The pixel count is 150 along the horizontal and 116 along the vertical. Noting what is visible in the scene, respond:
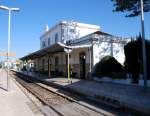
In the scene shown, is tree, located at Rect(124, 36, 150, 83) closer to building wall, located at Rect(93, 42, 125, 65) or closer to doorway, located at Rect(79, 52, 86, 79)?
building wall, located at Rect(93, 42, 125, 65)

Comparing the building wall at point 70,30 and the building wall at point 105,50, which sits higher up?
the building wall at point 70,30

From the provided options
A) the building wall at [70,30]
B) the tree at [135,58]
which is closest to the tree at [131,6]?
the tree at [135,58]

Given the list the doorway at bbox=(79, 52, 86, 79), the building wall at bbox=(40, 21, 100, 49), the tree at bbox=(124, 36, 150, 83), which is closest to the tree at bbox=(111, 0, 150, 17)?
the tree at bbox=(124, 36, 150, 83)

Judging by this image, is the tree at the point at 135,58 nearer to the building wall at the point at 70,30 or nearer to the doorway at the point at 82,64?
the doorway at the point at 82,64

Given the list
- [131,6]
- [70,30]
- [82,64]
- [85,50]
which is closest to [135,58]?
[131,6]

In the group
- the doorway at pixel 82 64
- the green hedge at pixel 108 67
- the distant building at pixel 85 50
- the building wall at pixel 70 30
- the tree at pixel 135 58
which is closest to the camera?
the tree at pixel 135 58

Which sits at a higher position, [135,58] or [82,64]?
[135,58]

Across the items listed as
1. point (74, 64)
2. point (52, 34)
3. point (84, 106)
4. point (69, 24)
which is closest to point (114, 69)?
point (74, 64)

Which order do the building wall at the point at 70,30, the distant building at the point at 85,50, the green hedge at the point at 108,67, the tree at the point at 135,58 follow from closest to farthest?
1. the tree at the point at 135,58
2. the green hedge at the point at 108,67
3. the distant building at the point at 85,50
4. the building wall at the point at 70,30

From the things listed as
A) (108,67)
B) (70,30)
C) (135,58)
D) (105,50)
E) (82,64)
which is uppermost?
(70,30)

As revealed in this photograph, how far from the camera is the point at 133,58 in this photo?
18.1m

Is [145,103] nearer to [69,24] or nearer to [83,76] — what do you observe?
[83,76]

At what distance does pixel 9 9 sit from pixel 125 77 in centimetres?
954

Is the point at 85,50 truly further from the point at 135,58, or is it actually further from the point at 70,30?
the point at 70,30
